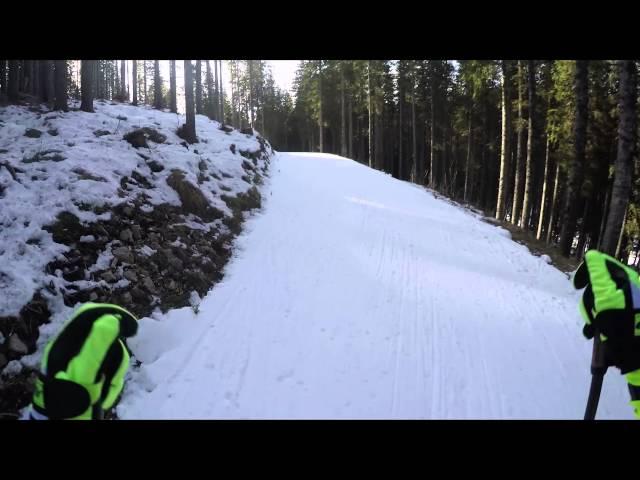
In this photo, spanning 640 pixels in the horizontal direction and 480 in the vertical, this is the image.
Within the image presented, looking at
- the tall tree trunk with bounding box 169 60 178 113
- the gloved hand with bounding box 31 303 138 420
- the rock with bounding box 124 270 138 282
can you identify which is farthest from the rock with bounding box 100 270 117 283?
the tall tree trunk with bounding box 169 60 178 113

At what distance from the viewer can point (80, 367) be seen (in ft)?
7.65

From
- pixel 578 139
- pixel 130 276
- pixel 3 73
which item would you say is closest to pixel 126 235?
pixel 130 276

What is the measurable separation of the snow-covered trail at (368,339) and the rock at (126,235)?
5.62 ft

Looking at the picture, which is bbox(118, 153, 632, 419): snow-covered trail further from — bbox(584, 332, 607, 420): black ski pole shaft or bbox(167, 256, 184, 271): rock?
bbox(584, 332, 607, 420): black ski pole shaft

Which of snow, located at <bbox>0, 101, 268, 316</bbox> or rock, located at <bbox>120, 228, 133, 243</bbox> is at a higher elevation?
snow, located at <bbox>0, 101, 268, 316</bbox>

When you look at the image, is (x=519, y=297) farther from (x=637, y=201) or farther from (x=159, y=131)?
(x=637, y=201)

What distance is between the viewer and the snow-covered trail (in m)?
4.73

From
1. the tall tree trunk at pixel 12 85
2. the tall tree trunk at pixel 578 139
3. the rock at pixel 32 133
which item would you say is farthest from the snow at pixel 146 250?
the tall tree trunk at pixel 12 85

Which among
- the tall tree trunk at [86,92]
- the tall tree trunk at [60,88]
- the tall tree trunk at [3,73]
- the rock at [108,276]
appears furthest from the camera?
the tall tree trunk at [3,73]

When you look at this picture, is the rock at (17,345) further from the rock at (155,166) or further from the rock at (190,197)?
the rock at (155,166)

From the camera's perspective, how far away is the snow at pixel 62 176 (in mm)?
5391

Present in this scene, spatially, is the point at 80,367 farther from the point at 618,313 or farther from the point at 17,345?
the point at 618,313

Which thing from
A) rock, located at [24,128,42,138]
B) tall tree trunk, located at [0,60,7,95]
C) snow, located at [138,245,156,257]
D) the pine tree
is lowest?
snow, located at [138,245,156,257]

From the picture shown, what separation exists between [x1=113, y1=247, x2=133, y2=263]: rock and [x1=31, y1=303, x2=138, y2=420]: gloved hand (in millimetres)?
4220
